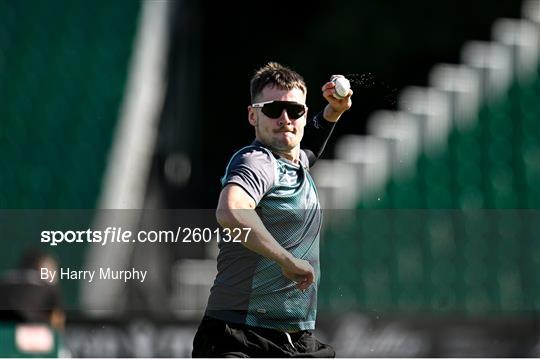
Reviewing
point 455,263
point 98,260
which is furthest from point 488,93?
point 98,260

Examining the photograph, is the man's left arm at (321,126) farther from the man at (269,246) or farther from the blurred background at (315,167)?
the blurred background at (315,167)

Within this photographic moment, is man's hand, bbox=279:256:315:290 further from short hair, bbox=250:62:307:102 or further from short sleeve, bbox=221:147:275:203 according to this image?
short hair, bbox=250:62:307:102

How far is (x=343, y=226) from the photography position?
5520 millimetres

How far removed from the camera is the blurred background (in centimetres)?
521

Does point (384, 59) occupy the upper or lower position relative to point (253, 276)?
upper

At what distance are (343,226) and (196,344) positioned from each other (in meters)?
2.19

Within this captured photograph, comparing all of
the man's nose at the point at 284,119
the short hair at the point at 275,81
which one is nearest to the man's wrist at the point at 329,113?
the short hair at the point at 275,81

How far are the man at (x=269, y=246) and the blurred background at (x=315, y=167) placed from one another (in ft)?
4.36

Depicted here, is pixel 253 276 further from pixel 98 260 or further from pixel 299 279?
pixel 98 260

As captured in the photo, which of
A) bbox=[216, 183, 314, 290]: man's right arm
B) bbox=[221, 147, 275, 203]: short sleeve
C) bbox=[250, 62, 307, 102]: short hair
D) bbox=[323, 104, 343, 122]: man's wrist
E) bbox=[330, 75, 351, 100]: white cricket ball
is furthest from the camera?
bbox=[323, 104, 343, 122]: man's wrist

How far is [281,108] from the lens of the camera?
384 cm

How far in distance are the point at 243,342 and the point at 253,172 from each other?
598 millimetres

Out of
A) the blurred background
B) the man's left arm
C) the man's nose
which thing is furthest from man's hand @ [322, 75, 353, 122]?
the blurred background

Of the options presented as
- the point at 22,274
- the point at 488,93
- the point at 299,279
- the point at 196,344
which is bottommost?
the point at 196,344
